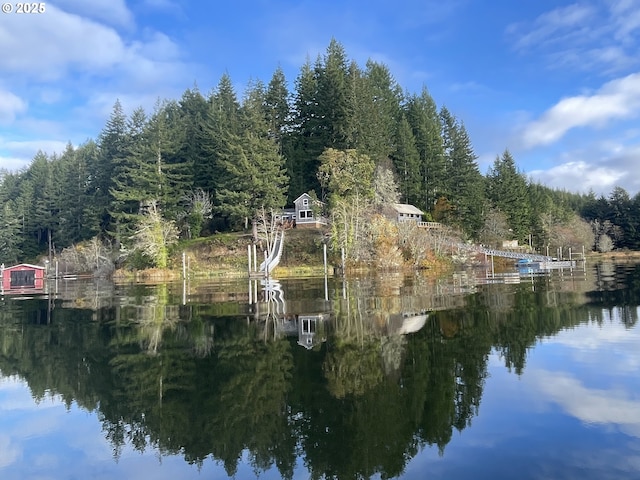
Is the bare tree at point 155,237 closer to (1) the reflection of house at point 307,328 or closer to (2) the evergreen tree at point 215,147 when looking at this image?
(2) the evergreen tree at point 215,147

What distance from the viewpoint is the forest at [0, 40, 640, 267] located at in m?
49.4

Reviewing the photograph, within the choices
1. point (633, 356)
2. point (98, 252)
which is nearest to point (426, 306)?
point (633, 356)

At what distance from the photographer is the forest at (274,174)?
49438 mm

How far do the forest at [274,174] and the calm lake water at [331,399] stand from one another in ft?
104

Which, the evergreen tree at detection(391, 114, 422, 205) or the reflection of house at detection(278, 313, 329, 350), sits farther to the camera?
the evergreen tree at detection(391, 114, 422, 205)

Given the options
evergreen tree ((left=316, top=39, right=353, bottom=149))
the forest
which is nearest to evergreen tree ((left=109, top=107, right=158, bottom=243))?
the forest

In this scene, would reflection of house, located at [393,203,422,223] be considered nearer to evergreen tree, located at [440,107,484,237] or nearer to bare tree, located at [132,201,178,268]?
evergreen tree, located at [440,107,484,237]

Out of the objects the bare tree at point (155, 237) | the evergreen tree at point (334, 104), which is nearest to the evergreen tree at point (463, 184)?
the evergreen tree at point (334, 104)

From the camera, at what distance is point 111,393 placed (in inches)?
341

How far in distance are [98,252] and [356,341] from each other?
54.2m

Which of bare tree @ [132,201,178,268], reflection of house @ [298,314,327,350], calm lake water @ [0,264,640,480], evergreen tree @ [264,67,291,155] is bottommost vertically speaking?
calm lake water @ [0,264,640,480]

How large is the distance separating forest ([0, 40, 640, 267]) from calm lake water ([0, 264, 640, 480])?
31639 millimetres

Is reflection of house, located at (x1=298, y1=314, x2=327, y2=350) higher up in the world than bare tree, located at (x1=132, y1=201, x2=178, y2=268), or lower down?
lower down

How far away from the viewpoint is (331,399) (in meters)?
7.44
